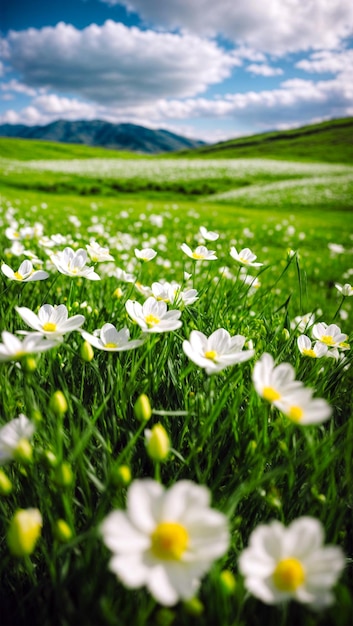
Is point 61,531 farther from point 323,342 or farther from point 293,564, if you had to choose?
point 323,342

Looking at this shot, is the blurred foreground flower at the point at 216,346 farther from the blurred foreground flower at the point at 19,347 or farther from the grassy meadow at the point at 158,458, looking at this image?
the blurred foreground flower at the point at 19,347

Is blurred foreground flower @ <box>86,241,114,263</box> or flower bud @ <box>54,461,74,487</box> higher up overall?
blurred foreground flower @ <box>86,241,114,263</box>

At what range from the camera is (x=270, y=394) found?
34.9 inches

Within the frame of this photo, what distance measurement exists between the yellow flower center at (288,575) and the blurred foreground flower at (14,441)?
52 cm

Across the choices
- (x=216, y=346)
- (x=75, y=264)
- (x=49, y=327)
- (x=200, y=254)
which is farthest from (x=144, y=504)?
(x=200, y=254)

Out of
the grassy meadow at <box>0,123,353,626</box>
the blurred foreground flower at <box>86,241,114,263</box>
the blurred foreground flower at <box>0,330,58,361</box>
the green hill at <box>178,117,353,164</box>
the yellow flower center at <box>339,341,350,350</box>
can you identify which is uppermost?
the green hill at <box>178,117,353,164</box>

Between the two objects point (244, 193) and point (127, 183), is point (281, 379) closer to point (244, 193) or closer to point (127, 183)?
point (244, 193)

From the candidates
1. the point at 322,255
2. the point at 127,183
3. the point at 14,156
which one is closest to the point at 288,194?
the point at 127,183

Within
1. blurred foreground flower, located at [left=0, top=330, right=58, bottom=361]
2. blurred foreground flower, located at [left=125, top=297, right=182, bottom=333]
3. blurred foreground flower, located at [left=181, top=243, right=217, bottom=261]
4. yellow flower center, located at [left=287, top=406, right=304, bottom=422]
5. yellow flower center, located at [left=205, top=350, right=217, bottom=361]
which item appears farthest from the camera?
blurred foreground flower, located at [left=181, top=243, right=217, bottom=261]

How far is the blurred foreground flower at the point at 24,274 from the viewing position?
140cm

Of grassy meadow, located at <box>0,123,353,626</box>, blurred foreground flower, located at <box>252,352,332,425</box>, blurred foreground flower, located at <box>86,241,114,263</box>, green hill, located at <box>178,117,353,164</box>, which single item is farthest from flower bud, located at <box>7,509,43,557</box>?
green hill, located at <box>178,117,353,164</box>

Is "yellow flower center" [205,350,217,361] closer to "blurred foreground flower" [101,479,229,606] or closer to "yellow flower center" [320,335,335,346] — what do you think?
"blurred foreground flower" [101,479,229,606]

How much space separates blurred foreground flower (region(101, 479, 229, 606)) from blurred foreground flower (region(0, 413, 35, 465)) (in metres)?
0.25

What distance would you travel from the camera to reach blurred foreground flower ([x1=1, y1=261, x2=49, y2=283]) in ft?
4.58
